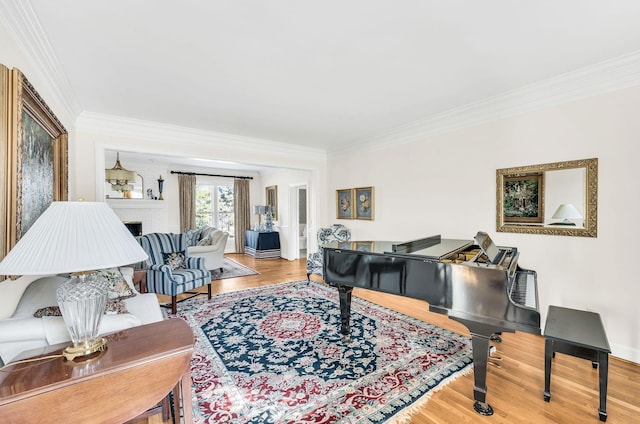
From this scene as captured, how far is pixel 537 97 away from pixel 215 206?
301 inches

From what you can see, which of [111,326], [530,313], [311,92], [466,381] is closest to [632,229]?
[530,313]

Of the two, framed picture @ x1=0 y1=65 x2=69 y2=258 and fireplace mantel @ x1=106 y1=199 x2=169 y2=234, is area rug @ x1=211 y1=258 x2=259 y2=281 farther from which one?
framed picture @ x1=0 y1=65 x2=69 y2=258

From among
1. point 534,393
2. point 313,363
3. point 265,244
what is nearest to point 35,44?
point 313,363

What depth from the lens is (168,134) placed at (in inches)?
159

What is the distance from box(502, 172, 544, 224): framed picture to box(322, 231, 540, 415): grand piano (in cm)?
68

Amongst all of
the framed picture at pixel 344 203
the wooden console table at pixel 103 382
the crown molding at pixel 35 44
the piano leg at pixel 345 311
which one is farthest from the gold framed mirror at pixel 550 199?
the crown molding at pixel 35 44

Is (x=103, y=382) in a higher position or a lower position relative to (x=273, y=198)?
lower

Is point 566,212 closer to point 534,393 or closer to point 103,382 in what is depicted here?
point 534,393

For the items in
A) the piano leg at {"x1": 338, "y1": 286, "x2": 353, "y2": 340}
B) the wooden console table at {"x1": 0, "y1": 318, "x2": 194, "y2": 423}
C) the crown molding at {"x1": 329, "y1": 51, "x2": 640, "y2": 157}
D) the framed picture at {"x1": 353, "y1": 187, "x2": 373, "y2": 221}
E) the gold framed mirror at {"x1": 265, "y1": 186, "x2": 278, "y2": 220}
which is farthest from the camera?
the gold framed mirror at {"x1": 265, "y1": 186, "x2": 278, "y2": 220}

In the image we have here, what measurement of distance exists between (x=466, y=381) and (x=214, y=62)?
323 centimetres

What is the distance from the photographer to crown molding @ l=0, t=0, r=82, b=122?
1.58 meters

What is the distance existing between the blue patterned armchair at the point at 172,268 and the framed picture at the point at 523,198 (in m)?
3.96

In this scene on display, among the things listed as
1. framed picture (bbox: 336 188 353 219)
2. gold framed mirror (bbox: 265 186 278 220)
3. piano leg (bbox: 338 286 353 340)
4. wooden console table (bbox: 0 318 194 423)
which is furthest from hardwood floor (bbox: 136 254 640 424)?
gold framed mirror (bbox: 265 186 278 220)

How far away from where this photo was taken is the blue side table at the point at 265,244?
24.1ft
